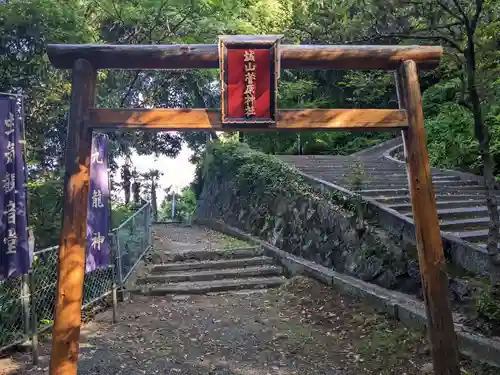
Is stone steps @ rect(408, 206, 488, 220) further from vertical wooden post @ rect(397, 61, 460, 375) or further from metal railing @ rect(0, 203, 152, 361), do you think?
metal railing @ rect(0, 203, 152, 361)

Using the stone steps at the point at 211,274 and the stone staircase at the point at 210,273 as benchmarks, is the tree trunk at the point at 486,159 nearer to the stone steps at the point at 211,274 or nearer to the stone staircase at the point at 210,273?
the stone staircase at the point at 210,273

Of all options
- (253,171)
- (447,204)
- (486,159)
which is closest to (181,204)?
(253,171)

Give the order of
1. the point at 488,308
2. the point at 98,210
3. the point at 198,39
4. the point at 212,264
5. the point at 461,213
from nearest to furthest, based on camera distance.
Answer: the point at 488,308 < the point at 98,210 < the point at 461,213 < the point at 198,39 < the point at 212,264

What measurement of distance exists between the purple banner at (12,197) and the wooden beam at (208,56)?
2.68ft

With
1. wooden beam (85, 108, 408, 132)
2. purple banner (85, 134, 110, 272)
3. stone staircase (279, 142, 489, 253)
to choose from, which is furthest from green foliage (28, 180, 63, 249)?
stone staircase (279, 142, 489, 253)

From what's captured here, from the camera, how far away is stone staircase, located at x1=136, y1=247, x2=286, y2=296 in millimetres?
8359

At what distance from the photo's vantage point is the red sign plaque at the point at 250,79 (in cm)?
407

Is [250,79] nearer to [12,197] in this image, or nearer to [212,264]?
[12,197]

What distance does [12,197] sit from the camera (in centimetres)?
444

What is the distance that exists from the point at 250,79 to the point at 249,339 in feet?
12.2

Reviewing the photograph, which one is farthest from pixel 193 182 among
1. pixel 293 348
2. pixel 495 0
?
pixel 495 0

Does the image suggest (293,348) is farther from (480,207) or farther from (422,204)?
(480,207)

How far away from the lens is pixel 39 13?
22.4ft

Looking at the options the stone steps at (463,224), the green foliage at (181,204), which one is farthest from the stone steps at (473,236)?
the green foliage at (181,204)
